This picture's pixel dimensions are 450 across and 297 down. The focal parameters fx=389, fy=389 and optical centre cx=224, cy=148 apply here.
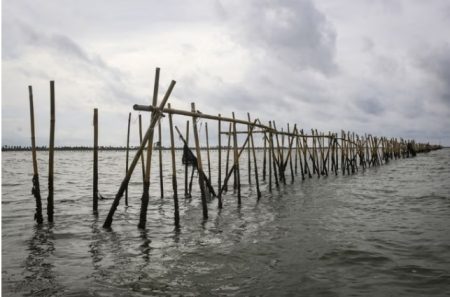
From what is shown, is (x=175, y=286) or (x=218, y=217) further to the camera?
(x=218, y=217)

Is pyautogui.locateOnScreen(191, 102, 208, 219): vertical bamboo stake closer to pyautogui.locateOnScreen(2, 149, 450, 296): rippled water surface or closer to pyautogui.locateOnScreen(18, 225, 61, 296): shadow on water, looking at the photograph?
pyautogui.locateOnScreen(2, 149, 450, 296): rippled water surface

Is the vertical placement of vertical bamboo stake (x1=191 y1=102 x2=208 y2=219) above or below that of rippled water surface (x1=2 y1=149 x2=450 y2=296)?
above

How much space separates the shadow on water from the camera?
5451 millimetres

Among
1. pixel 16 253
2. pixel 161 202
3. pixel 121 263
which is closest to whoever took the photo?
pixel 121 263

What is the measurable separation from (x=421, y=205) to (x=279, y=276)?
27.6ft

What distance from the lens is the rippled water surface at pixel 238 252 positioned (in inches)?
217

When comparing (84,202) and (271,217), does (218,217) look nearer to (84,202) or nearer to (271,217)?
(271,217)

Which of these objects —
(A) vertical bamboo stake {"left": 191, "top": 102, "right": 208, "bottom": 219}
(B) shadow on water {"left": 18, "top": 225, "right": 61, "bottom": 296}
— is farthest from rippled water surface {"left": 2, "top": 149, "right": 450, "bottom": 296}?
(A) vertical bamboo stake {"left": 191, "top": 102, "right": 208, "bottom": 219}

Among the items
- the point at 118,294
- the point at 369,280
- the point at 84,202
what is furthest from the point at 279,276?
the point at 84,202

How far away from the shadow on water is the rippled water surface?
2cm

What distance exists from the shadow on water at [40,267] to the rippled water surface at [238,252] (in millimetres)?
17

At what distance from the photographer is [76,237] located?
28.3 feet

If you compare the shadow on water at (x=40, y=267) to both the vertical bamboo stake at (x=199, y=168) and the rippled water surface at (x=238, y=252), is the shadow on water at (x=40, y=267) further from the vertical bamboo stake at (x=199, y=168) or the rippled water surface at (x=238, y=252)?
the vertical bamboo stake at (x=199, y=168)

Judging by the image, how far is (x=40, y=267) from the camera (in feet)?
21.1
